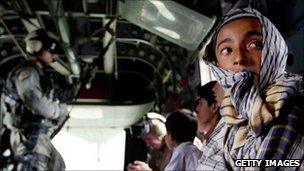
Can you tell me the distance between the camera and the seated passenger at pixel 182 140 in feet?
4.42

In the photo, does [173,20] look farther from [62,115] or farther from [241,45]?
[241,45]

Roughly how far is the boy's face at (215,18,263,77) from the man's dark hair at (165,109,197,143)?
20.5 inches

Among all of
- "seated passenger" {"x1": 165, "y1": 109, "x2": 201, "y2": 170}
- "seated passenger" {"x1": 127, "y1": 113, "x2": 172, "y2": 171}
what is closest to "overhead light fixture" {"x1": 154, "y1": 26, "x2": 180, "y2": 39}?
"seated passenger" {"x1": 127, "y1": 113, "x2": 172, "y2": 171}

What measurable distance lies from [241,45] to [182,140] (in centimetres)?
61

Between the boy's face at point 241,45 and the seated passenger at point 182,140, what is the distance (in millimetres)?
465

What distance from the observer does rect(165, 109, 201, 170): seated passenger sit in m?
1.35

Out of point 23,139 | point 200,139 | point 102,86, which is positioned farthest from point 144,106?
point 200,139

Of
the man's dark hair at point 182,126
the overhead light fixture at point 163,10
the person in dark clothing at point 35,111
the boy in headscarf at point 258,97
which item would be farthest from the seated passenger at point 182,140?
the overhead light fixture at point 163,10

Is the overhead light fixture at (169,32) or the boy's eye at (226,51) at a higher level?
the overhead light fixture at (169,32)

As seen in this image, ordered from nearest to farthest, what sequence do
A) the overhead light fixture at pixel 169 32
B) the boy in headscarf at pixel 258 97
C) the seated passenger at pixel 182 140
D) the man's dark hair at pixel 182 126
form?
the boy in headscarf at pixel 258 97 → the seated passenger at pixel 182 140 → the man's dark hair at pixel 182 126 → the overhead light fixture at pixel 169 32

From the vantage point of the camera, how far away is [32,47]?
2348 mm

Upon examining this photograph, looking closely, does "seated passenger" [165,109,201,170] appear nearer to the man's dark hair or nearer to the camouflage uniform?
the man's dark hair

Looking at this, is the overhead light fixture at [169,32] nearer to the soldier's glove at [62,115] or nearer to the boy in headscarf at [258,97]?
the soldier's glove at [62,115]

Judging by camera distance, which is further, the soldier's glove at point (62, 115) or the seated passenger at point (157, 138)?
the soldier's glove at point (62, 115)
